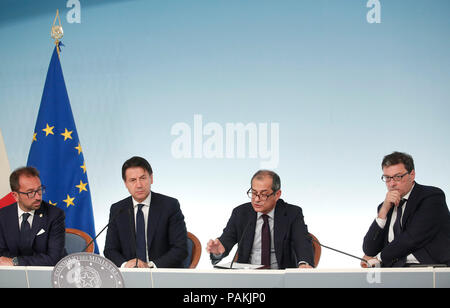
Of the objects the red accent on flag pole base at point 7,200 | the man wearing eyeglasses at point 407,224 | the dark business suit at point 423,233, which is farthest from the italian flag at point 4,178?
the dark business suit at point 423,233

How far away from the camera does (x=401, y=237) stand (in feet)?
8.61

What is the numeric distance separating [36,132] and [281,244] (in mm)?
2202

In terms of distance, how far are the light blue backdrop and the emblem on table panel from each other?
7.83 ft

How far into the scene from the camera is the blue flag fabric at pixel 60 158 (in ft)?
12.6

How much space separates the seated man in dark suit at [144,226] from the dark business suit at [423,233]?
44.4 inches

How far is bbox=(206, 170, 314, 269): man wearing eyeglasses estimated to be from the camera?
2.81 m

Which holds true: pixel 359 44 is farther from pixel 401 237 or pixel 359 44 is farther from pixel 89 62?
pixel 89 62

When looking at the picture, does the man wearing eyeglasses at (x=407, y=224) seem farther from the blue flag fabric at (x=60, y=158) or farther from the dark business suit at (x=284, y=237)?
the blue flag fabric at (x=60, y=158)

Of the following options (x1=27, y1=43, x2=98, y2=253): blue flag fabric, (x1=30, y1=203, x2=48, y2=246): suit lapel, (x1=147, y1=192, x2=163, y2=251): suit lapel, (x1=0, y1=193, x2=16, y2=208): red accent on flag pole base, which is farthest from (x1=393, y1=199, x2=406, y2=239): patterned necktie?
(x1=0, y1=193, x2=16, y2=208): red accent on flag pole base

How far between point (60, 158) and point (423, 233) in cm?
263

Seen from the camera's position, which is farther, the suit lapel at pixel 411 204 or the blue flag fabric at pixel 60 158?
the blue flag fabric at pixel 60 158

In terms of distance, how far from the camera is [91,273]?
5.92ft

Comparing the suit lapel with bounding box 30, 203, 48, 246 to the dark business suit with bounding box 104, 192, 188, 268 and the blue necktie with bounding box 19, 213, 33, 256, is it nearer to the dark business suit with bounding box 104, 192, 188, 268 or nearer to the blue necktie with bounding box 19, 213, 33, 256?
the blue necktie with bounding box 19, 213, 33, 256

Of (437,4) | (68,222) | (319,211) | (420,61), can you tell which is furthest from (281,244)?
(437,4)
